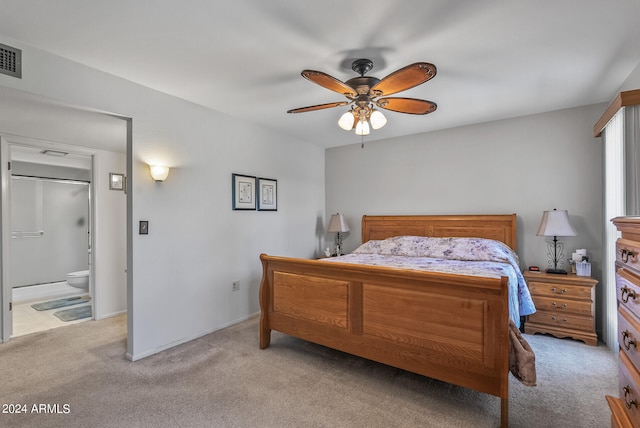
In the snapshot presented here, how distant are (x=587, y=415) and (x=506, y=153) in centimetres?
278

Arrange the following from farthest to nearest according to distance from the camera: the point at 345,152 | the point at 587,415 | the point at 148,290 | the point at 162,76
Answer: the point at 345,152, the point at 148,290, the point at 162,76, the point at 587,415

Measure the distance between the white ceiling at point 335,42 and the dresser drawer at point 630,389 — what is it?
1.85 meters

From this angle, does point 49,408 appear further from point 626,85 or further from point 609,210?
point 626,85

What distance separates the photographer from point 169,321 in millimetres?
3002

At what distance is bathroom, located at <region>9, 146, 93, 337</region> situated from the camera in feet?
15.4

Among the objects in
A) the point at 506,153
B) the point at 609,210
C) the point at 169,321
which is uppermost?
the point at 506,153

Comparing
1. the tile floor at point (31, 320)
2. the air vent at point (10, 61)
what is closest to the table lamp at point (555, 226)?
the air vent at point (10, 61)

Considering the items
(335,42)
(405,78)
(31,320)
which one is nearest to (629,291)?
(405,78)

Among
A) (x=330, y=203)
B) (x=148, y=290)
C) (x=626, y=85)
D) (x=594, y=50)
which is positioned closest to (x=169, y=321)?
(x=148, y=290)

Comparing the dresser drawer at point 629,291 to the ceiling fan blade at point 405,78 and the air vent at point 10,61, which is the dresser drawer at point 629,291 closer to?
the ceiling fan blade at point 405,78

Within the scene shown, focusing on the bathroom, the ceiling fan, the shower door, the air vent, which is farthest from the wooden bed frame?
the shower door

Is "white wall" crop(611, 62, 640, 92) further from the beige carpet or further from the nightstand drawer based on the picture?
the beige carpet

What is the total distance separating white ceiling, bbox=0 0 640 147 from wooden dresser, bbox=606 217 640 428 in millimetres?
1310

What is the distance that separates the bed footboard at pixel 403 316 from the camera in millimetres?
1866
